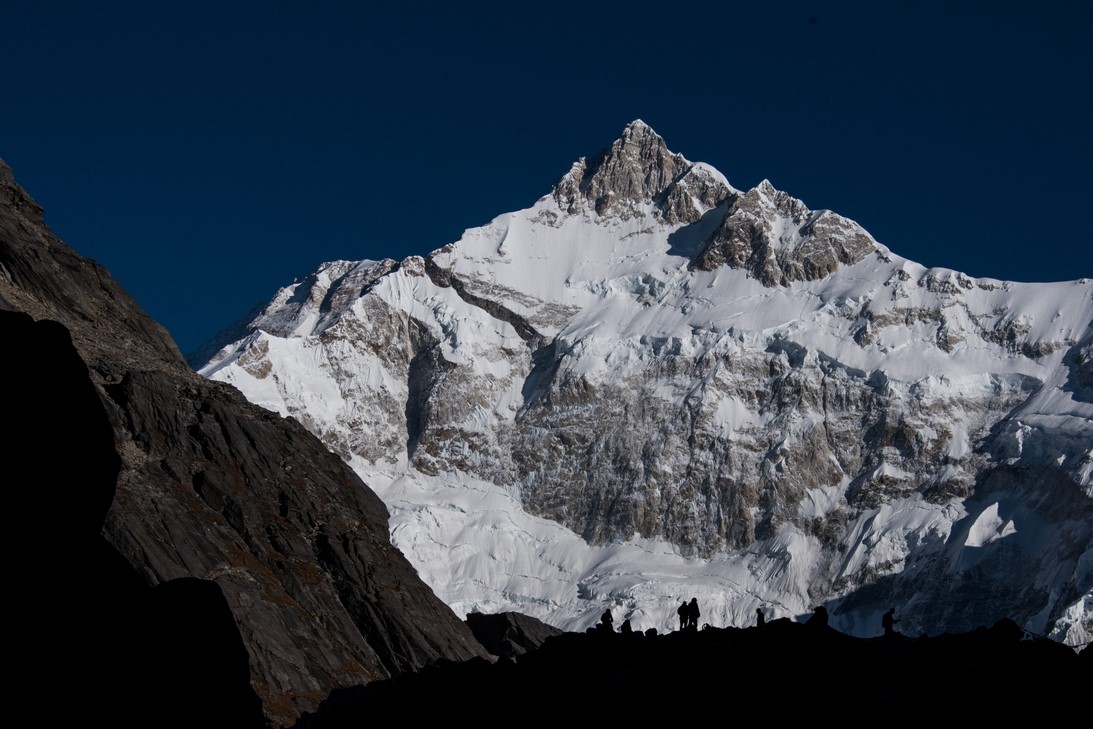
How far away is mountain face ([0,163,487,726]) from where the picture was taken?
264 ft

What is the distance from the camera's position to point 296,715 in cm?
7319

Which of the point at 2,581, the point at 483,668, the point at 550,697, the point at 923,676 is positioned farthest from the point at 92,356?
the point at 2,581

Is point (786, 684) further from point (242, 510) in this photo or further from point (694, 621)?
point (242, 510)

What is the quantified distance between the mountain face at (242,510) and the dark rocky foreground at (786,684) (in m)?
29.4

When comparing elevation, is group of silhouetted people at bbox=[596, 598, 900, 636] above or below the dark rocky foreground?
above

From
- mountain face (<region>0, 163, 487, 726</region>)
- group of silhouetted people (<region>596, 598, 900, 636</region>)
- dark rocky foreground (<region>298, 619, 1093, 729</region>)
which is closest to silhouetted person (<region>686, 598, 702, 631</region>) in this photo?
group of silhouetted people (<region>596, 598, 900, 636</region>)

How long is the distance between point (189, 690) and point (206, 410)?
262 feet

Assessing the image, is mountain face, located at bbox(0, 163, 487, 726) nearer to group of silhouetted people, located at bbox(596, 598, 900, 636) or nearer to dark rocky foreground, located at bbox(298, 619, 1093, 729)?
group of silhouetted people, located at bbox(596, 598, 900, 636)

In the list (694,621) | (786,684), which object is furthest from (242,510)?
→ (786,684)

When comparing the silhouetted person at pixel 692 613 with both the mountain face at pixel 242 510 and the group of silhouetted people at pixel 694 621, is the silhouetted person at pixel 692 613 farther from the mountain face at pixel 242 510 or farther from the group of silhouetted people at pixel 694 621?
the mountain face at pixel 242 510

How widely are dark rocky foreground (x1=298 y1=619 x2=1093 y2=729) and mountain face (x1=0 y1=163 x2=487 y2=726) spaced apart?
29.4 m

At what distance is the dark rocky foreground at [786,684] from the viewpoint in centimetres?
3628

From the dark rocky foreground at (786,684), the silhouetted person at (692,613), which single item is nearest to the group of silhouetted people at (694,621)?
the silhouetted person at (692,613)

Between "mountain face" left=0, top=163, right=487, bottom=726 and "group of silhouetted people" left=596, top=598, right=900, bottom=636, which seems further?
"mountain face" left=0, top=163, right=487, bottom=726
